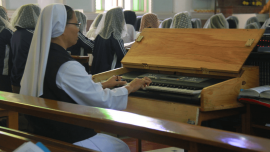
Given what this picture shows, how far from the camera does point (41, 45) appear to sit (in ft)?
6.37

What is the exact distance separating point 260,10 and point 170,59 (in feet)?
43.4

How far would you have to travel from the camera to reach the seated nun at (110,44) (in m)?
4.75

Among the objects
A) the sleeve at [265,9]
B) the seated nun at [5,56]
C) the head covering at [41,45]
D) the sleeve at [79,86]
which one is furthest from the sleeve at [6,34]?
the sleeve at [265,9]

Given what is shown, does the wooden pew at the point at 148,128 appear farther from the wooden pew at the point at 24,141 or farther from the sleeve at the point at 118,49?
the sleeve at the point at 118,49

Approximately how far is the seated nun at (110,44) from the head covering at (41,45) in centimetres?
275

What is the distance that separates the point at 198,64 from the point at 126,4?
1183 centimetres

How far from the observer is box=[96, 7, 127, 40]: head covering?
190 inches

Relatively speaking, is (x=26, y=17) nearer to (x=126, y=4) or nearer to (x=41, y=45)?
(x=41, y=45)

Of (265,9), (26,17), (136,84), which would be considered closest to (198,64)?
(136,84)

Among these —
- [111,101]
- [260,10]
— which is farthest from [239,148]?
[260,10]

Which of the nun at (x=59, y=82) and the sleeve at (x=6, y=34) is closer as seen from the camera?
the nun at (x=59, y=82)

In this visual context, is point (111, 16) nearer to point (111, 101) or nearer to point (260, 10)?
point (111, 101)

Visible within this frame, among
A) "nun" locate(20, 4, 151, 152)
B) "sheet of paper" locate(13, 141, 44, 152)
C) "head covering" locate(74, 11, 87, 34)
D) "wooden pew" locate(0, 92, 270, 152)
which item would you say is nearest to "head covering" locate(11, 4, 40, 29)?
"nun" locate(20, 4, 151, 152)

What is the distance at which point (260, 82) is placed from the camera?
9.41ft
